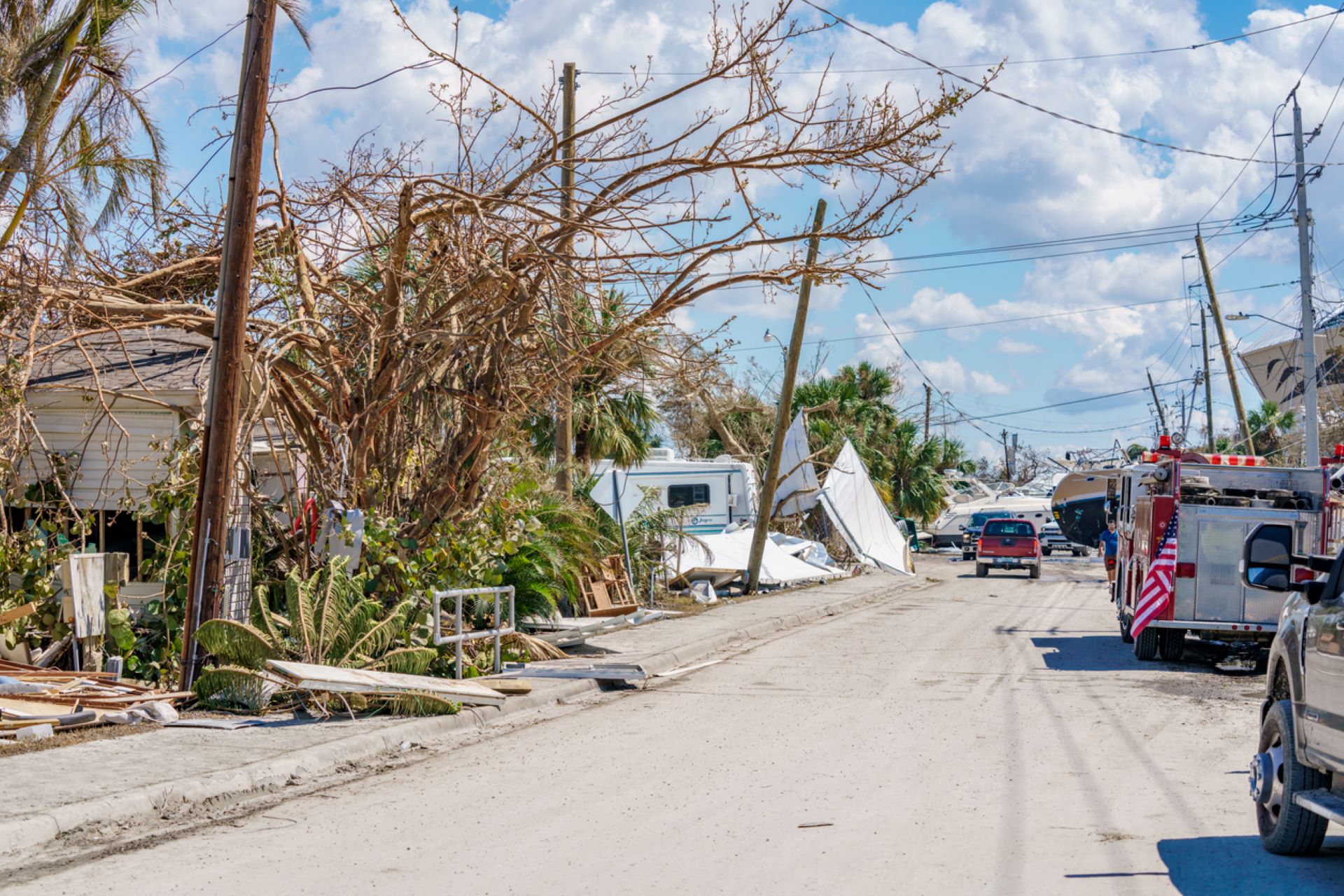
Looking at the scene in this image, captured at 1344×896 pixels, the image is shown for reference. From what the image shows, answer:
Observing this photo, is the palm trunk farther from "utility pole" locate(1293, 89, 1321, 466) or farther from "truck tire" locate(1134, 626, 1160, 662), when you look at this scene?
"utility pole" locate(1293, 89, 1321, 466)

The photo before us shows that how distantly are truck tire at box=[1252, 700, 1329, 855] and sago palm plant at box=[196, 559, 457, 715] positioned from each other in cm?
653

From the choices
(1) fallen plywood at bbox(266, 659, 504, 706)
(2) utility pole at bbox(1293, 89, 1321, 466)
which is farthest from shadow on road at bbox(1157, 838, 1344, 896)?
(2) utility pole at bbox(1293, 89, 1321, 466)

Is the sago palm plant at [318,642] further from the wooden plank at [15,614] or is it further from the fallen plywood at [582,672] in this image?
the wooden plank at [15,614]

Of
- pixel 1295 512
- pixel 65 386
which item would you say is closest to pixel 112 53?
pixel 65 386

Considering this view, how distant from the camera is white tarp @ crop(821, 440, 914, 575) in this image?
35.0 meters

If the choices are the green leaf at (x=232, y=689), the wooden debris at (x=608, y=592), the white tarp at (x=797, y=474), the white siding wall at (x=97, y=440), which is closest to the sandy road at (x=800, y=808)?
the green leaf at (x=232, y=689)

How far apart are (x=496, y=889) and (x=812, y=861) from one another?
1579mm

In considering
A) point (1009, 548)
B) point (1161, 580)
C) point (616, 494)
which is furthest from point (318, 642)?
point (1009, 548)

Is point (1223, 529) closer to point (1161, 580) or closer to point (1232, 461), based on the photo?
point (1161, 580)

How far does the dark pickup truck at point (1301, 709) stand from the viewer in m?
5.56

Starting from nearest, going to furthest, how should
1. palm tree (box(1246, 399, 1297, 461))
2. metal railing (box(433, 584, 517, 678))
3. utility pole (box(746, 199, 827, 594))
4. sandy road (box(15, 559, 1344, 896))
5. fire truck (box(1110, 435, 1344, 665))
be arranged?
sandy road (box(15, 559, 1344, 896))
metal railing (box(433, 584, 517, 678))
fire truck (box(1110, 435, 1344, 665))
utility pole (box(746, 199, 827, 594))
palm tree (box(1246, 399, 1297, 461))

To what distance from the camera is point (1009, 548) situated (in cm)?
3581

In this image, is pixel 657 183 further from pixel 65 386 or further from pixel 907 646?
pixel 907 646

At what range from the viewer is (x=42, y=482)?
40.8ft
